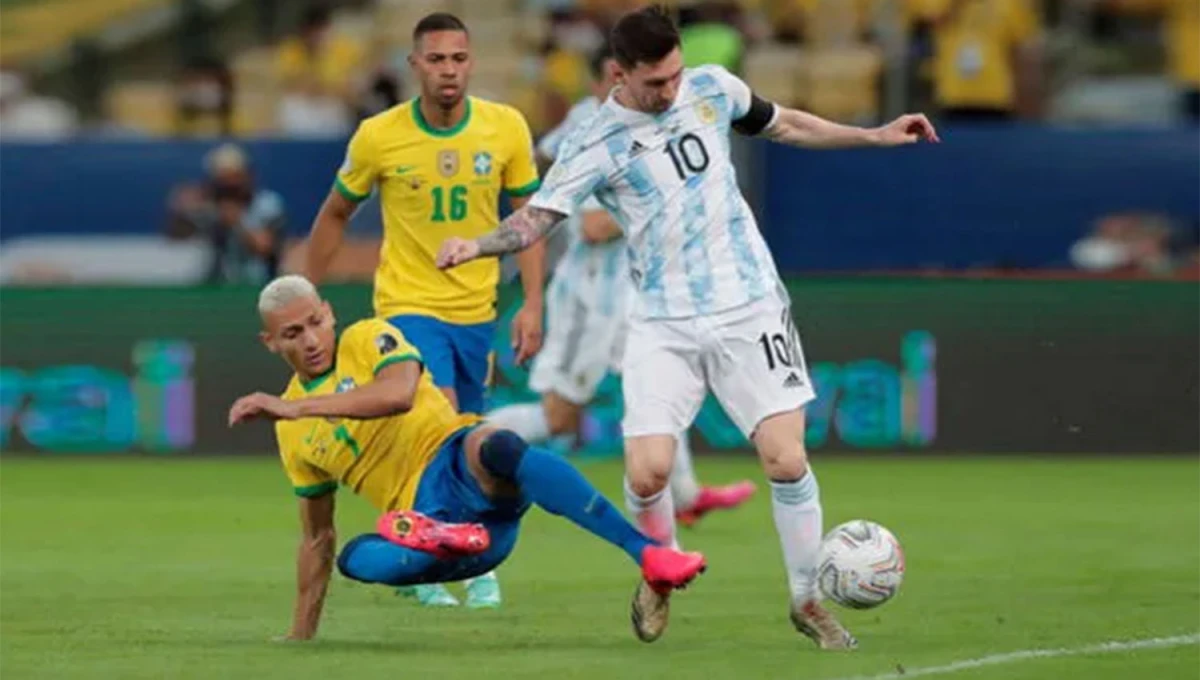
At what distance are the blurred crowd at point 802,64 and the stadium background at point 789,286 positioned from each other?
36 millimetres

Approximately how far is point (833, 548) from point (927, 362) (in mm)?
9086

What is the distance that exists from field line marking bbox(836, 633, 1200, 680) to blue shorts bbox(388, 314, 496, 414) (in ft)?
10.2

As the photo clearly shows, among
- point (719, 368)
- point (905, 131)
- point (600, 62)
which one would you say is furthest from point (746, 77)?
point (719, 368)

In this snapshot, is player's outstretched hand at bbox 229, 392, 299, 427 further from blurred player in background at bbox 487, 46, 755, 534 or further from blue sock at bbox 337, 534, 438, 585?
blurred player in background at bbox 487, 46, 755, 534

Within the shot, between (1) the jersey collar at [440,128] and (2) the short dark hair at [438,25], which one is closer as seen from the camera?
(2) the short dark hair at [438,25]

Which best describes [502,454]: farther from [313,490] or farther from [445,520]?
[313,490]

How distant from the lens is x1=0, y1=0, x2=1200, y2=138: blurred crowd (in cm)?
2397

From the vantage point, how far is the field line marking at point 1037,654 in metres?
9.66

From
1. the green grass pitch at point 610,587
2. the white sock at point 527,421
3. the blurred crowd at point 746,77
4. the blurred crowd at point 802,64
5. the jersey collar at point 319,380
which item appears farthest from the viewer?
the blurred crowd at point 802,64

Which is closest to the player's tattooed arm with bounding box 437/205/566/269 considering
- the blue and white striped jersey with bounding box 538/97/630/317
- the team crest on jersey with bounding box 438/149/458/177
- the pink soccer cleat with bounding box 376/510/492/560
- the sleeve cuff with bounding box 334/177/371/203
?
the pink soccer cleat with bounding box 376/510/492/560

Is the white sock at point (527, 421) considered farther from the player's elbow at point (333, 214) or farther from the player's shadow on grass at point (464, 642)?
the player's shadow on grass at point (464, 642)

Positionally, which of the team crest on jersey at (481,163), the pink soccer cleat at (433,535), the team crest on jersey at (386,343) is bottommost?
the pink soccer cleat at (433,535)

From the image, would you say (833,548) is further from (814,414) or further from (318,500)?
(814,414)

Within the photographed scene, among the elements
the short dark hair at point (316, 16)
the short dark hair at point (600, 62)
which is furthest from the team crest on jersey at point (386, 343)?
the short dark hair at point (316, 16)
